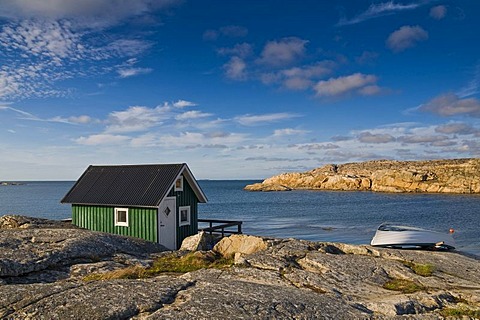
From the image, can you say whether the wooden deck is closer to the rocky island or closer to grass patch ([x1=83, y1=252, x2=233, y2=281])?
the rocky island

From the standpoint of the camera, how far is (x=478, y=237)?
43.5 meters

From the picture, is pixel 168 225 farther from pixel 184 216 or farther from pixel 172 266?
pixel 172 266

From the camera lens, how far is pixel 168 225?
2312 centimetres

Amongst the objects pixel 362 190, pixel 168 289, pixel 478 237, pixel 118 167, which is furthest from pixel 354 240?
pixel 362 190

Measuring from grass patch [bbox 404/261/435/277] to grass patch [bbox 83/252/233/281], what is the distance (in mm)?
5874

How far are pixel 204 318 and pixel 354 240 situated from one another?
37.2 m

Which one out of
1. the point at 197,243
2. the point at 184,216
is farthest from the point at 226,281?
the point at 184,216

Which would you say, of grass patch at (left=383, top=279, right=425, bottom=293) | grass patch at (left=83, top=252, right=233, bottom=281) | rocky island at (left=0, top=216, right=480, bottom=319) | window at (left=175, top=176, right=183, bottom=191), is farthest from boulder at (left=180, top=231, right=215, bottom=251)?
grass patch at (left=383, top=279, right=425, bottom=293)

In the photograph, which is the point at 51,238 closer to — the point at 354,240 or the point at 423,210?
the point at 354,240

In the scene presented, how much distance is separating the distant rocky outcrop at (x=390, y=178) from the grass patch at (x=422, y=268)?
12269 cm

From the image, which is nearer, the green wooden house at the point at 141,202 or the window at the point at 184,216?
the green wooden house at the point at 141,202

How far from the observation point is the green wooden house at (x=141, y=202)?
22547 mm

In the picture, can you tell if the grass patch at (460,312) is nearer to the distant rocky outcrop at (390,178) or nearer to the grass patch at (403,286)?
the grass patch at (403,286)

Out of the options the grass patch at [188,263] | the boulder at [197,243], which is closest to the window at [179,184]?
the boulder at [197,243]
